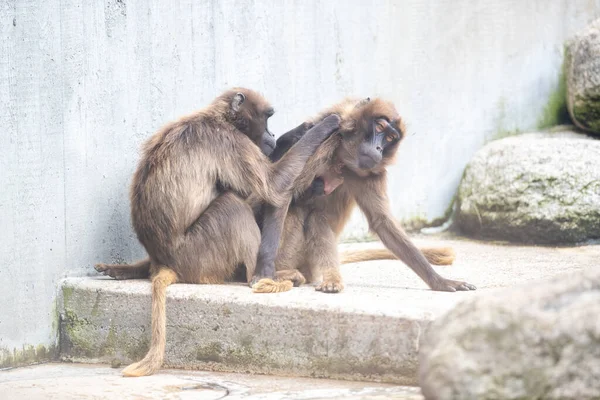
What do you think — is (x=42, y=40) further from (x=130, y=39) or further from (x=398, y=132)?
(x=398, y=132)

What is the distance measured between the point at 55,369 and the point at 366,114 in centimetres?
259

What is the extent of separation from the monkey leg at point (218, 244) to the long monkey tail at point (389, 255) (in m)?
1.39

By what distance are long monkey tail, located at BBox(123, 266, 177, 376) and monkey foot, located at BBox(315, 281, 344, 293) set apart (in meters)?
0.97

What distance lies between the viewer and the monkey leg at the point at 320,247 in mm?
6332

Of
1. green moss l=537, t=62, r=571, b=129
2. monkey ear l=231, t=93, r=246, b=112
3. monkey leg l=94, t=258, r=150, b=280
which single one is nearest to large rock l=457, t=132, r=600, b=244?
green moss l=537, t=62, r=571, b=129

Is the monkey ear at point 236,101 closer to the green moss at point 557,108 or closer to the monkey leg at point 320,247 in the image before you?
the monkey leg at point 320,247

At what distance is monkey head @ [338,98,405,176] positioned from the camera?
20.1ft

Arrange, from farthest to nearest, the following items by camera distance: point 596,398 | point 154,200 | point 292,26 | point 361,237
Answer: point 361,237
point 292,26
point 154,200
point 596,398

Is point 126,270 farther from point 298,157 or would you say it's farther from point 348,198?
point 348,198

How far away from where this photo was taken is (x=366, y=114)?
6199 millimetres

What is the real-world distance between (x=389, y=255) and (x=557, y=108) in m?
3.96

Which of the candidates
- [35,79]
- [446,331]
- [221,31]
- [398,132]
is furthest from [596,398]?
[221,31]

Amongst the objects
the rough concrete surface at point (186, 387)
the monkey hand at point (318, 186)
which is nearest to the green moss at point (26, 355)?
the rough concrete surface at point (186, 387)

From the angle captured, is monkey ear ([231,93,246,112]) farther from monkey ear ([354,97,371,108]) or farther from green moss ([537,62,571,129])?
green moss ([537,62,571,129])
